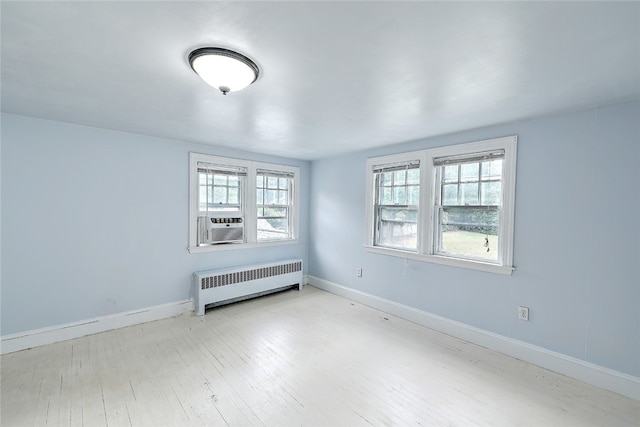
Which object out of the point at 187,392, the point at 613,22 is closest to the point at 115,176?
the point at 187,392

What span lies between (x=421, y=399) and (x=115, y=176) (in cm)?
391

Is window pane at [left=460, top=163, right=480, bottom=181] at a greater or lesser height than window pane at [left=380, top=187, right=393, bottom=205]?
greater

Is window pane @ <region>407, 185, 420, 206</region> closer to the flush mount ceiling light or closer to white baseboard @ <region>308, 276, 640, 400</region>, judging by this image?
white baseboard @ <region>308, 276, 640, 400</region>

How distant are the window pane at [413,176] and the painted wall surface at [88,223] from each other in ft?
9.22

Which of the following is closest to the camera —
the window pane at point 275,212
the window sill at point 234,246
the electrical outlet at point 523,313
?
the electrical outlet at point 523,313

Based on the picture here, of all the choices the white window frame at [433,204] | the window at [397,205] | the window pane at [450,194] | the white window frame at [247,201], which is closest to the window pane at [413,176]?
the window at [397,205]

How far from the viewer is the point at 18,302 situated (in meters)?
2.78

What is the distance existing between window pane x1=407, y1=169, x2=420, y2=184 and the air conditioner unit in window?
2.57 meters

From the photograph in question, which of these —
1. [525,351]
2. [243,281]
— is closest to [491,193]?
[525,351]

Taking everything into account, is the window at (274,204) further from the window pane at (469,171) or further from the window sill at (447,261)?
the window pane at (469,171)

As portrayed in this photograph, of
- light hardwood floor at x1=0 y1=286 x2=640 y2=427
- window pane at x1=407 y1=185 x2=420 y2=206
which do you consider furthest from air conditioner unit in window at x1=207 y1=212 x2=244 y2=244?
window pane at x1=407 y1=185 x2=420 y2=206

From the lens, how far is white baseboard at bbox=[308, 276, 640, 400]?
2.22 meters

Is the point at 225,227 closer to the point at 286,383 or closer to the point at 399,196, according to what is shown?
the point at 286,383

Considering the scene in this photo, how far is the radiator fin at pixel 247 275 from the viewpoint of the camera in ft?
12.5
